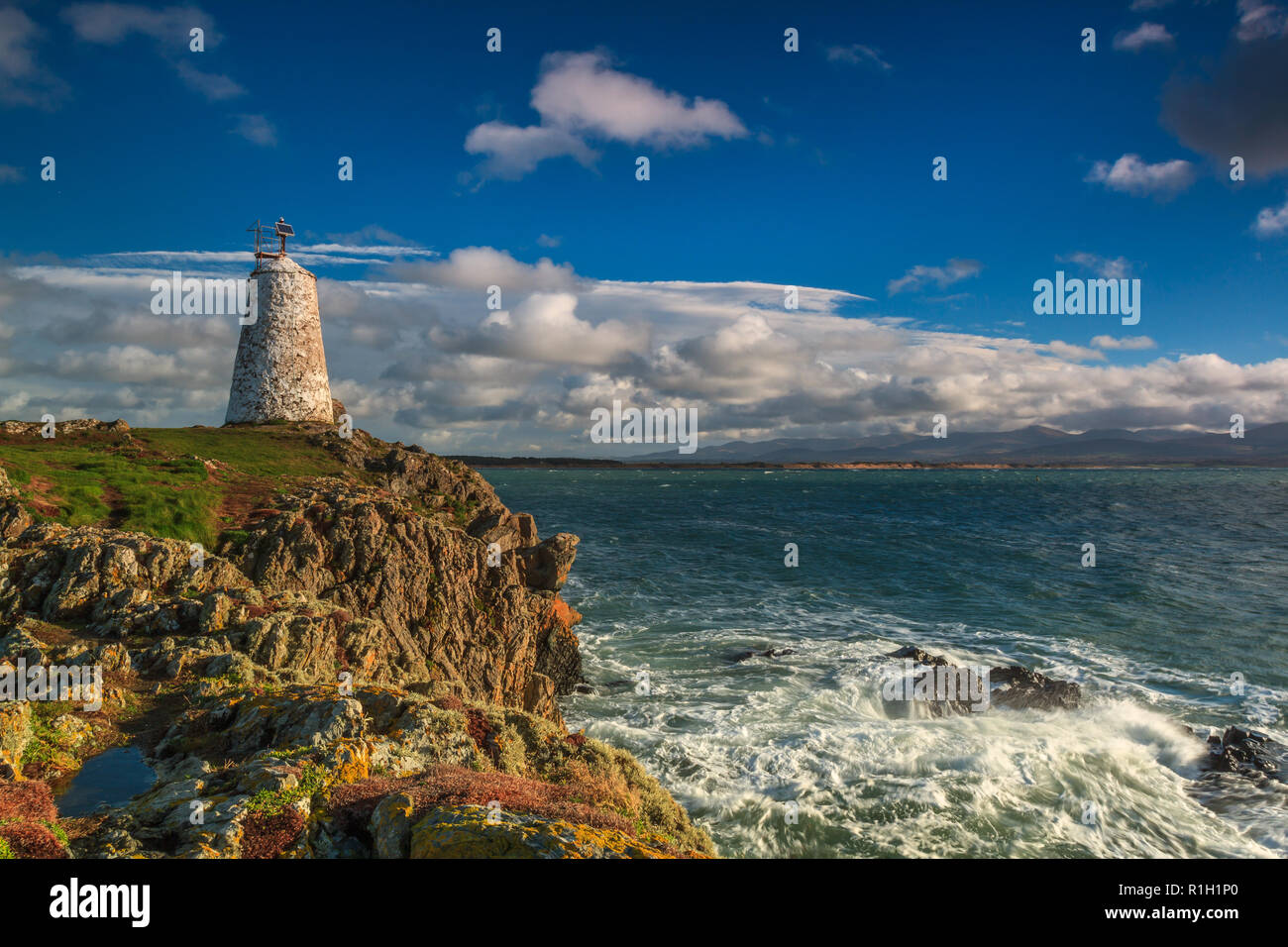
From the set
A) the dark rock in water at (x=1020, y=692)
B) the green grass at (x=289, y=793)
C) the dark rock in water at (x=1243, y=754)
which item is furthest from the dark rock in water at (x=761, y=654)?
the green grass at (x=289, y=793)

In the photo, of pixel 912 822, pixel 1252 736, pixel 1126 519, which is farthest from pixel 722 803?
pixel 1126 519

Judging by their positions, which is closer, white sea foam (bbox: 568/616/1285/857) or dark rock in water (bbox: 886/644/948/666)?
white sea foam (bbox: 568/616/1285/857)

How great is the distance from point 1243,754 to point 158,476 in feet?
125

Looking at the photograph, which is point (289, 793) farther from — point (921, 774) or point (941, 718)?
point (941, 718)

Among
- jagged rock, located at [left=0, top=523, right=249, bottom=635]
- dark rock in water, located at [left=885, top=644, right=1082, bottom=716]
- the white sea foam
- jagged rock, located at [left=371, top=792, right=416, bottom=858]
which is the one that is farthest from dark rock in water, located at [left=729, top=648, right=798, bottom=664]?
jagged rock, located at [left=371, top=792, right=416, bottom=858]

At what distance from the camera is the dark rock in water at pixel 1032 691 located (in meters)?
24.1

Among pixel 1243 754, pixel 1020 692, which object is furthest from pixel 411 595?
pixel 1243 754

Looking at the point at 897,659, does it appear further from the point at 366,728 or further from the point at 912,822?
the point at 366,728

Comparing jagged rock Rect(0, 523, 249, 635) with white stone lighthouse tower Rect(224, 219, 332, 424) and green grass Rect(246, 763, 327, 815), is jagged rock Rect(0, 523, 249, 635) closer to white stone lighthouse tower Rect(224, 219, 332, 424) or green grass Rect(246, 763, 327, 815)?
green grass Rect(246, 763, 327, 815)

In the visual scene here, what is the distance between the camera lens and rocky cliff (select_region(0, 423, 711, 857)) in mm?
7910

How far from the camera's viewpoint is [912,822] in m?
16.6

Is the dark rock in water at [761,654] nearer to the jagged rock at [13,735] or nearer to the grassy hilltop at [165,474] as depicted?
the grassy hilltop at [165,474]

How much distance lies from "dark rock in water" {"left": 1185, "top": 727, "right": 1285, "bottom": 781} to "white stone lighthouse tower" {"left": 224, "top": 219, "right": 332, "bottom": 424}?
5146 cm

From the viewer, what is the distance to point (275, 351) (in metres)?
47.9
